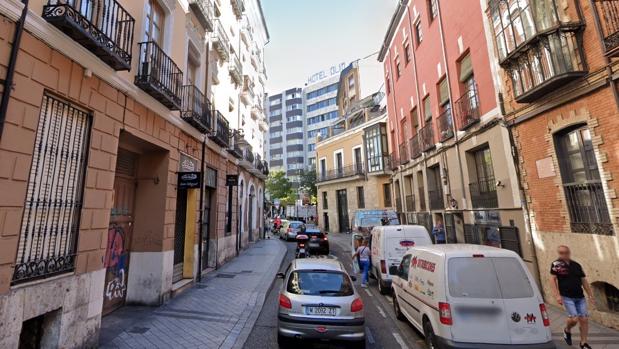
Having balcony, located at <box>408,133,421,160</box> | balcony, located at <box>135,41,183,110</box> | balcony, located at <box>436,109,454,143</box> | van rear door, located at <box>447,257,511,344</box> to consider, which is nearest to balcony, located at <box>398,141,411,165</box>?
balcony, located at <box>408,133,421,160</box>

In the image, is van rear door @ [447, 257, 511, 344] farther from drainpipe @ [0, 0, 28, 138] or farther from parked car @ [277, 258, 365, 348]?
drainpipe @ [0, 0, 28, 138]

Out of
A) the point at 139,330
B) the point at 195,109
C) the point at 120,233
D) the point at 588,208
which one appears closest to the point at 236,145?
the point at 195,109

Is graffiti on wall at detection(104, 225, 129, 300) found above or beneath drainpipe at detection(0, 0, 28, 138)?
beneath

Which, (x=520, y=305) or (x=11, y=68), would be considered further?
(x=520, y=305)

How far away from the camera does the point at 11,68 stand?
13.3ft

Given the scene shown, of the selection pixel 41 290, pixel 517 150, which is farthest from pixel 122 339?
pixel 517 150

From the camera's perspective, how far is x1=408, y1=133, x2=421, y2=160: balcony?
56.9ft

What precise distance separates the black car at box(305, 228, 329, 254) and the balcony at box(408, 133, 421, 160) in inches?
282

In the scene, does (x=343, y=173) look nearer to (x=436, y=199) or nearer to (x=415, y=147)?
(x=415, y=147)

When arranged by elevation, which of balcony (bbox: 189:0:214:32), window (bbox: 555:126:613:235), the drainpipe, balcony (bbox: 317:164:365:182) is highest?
balcony (bbox: 189:0:214:32)

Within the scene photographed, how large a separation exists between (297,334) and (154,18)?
8.61 m

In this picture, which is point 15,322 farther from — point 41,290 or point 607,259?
point 607,259

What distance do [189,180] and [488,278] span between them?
7633mm

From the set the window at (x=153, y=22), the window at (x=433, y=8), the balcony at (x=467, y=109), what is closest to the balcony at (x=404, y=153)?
the balcony at (x=467, y=109)
